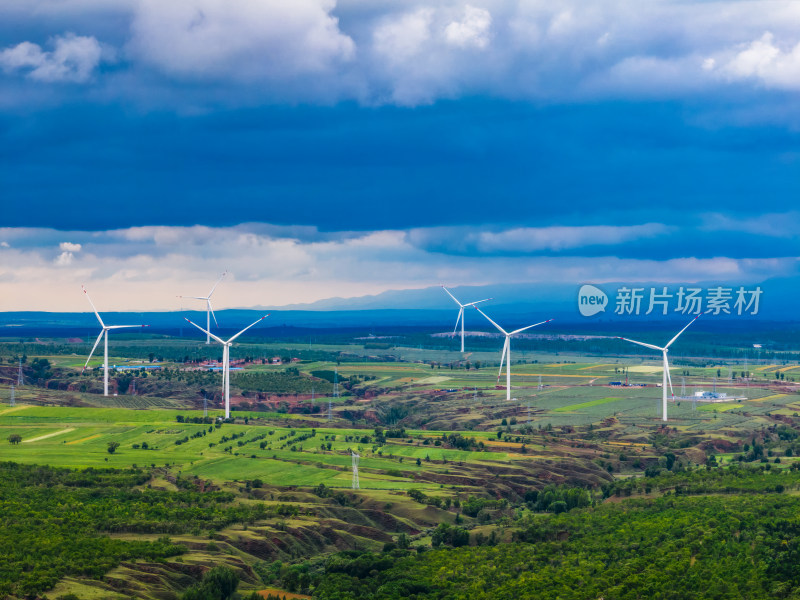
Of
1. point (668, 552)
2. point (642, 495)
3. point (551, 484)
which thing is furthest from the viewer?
point (551, 484)

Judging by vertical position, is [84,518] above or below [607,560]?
above

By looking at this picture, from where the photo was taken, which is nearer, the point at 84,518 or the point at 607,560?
the point at 607,560

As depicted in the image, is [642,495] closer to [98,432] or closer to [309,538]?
[309,538]

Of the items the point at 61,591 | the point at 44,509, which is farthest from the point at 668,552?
the point at 44,509

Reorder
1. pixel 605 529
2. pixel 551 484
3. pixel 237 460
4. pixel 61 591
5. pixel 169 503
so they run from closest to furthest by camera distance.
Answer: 1. pixel 61 591
2. pixel 605 529
3. pixel 169 503
4. pixel 551 484
5. pixel 237 460

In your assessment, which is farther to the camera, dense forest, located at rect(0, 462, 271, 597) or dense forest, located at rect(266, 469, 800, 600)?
dense forest, located at rect(0, 462, 271, 597)

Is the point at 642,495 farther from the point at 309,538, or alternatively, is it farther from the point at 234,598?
the point at 234,598

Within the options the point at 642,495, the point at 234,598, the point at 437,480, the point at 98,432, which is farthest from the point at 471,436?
the point at 234,598

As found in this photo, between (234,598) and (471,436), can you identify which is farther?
(471,436)

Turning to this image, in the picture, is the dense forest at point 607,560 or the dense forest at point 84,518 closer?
the dense forest at point 607,560
